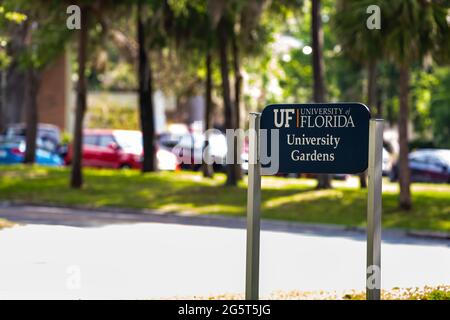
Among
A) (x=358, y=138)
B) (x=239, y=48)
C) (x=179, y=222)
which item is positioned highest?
(x=239, y=48)

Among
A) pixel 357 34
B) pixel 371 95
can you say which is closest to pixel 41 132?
pixel 371 95

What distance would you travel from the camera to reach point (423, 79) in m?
62.3

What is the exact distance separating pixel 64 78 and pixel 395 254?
4651 cm

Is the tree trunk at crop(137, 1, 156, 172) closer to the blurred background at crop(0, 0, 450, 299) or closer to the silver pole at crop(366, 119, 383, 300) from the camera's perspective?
the blurred background at crop(0, 0, 450, 299)

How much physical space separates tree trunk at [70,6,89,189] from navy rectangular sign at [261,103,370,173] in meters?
21.0

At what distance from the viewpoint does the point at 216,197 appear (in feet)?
94.5

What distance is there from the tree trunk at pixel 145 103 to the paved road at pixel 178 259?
11056 millimetres

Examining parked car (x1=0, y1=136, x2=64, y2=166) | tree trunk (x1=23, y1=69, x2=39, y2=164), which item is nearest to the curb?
tree trunk (x1=23, y1=69, x2=39, y2=164)


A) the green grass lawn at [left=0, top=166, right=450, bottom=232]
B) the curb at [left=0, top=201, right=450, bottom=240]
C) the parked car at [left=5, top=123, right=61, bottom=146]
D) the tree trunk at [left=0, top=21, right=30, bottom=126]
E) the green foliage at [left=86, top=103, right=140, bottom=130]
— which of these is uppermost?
the tree trunk at [left=0, top=21, right=30, bottom=126]

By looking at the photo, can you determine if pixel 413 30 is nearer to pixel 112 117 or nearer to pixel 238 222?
pixel 238 222

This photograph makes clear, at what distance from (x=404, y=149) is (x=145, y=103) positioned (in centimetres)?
1161

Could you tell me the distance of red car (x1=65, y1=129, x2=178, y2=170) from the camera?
140 feet

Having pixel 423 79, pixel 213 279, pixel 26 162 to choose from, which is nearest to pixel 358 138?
pixel 213 279
